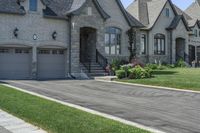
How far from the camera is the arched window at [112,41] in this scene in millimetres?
36062

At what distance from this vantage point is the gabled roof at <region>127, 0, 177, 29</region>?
139 feet

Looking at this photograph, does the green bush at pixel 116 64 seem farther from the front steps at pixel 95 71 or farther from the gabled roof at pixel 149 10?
the gabled roof at pixel 149 10

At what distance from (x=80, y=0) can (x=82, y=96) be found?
16.9 meters

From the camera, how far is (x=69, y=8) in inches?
1310

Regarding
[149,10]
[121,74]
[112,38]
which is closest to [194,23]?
[149,10]

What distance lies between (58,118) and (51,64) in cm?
2122

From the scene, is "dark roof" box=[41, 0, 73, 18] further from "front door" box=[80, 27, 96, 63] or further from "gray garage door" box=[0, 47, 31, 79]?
"gray garage door" box=[0, 47, 31, 79]

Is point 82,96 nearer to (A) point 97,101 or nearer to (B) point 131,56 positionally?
(A) point 97,101

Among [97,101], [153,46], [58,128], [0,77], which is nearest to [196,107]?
[97,101]

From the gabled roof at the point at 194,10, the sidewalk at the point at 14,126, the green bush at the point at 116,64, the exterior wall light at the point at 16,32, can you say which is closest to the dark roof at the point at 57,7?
the exterior wall light at the point at 16,32

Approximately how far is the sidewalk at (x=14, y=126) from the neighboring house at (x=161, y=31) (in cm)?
2909

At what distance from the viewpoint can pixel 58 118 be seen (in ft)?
37.4

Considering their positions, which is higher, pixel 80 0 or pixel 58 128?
pixel 80 0

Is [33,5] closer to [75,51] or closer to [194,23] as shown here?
[75,51]
